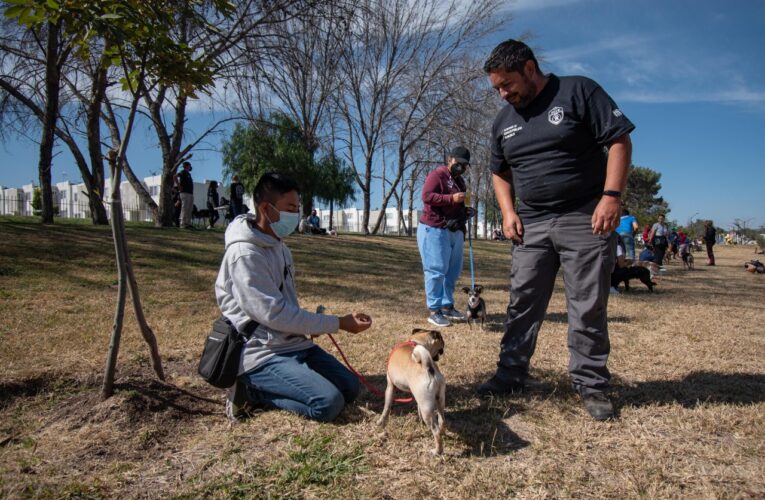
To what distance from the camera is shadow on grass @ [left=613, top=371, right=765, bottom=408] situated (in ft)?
9.69

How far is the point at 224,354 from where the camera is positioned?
8.50ft

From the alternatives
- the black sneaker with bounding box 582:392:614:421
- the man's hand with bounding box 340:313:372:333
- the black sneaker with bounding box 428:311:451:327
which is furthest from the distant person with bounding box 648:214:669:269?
the man's hand with bounding box 340:313:372:333

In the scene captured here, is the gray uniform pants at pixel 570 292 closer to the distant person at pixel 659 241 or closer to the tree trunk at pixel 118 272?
the tree trunk at pixel 118 272

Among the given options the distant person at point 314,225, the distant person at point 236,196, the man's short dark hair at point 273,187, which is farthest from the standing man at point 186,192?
the man's short dark hair at point 273,187

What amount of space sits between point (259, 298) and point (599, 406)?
2.03 metres

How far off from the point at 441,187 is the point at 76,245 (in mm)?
7278

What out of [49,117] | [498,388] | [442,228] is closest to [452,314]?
[442,228]

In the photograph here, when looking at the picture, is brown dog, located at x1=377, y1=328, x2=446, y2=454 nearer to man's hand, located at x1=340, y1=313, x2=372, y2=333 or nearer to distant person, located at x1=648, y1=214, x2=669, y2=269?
man's hand, located at x1=340, y1=313, x2=372, y2=333

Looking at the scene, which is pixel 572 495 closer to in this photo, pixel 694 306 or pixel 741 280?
pixel 694 306

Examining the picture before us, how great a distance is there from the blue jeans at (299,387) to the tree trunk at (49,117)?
704 centimetres

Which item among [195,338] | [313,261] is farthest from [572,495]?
[313,261]

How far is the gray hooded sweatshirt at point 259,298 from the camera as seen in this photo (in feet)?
8.46

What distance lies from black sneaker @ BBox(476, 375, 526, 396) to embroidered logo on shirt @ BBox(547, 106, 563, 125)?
5.42ft

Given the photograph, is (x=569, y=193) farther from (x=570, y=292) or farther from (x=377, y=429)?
(x=377, y=429)
